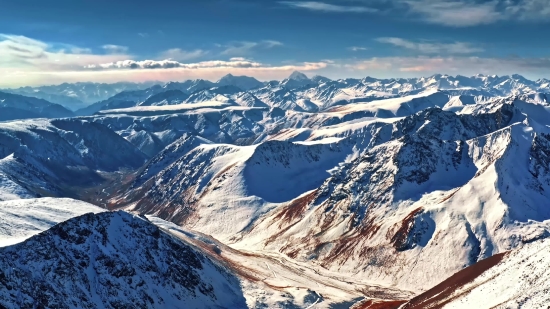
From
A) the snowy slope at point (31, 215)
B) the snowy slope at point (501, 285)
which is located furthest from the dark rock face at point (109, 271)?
the snowy slope at point (501, 285)

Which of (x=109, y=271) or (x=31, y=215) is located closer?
(x=109, y=271)

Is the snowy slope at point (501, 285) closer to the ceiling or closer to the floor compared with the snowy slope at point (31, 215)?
closer to the floor

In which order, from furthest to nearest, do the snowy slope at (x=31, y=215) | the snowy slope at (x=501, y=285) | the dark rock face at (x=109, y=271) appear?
the snowy slope at (x=31, y=215)
the dark rock face at (x=109, y=271)
the snowy slope at (x=501, y=285)

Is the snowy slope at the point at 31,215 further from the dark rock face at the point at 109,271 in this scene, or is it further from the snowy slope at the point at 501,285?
the snowy slope at the point at 501,285

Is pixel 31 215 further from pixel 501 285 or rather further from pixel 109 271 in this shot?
pixel 501 285

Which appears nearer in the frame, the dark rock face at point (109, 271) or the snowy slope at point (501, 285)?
the snowy slope at point (501, 285)

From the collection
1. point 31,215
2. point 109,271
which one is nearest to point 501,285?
point 109,271

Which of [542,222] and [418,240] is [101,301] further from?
[542,222]

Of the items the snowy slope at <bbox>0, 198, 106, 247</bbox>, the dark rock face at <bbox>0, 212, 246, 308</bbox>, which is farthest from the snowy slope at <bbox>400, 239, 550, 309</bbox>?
the snowy slope at <bbox>0, 198, 106, 247</bbox>

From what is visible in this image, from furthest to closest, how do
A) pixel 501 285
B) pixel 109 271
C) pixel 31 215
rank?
pixel 31 215 → pixel 109 271 → pixel 501 285
